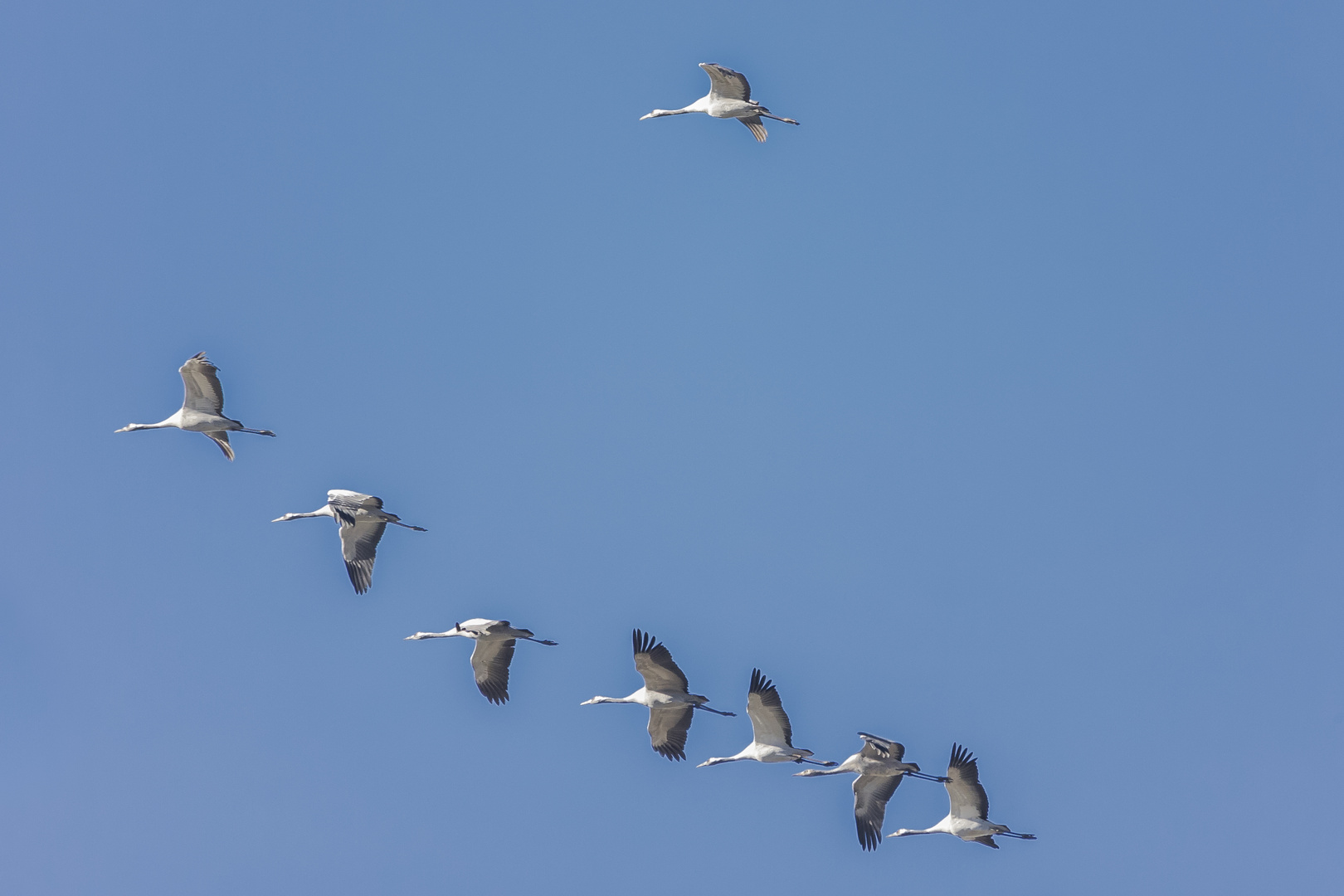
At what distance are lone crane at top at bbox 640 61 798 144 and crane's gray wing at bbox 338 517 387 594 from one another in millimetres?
12287

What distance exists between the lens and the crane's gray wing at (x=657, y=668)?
1260 inches

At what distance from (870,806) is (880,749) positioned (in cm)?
170

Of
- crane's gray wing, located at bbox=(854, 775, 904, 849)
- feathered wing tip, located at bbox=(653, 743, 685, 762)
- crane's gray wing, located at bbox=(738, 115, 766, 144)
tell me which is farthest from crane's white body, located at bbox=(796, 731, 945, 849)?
crane's gray wing, located at bbox=(738, 115, 766, 144)

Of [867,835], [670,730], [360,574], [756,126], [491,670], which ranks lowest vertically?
[867,835]

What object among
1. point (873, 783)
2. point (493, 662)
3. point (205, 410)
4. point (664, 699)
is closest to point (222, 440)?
point (205, 410)

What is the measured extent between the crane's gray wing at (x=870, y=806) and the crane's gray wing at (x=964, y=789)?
3.87 ft

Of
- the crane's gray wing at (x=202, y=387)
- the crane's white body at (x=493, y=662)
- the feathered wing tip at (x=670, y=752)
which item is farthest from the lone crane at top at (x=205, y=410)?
the feathered wing tip at (x=670, y=752)

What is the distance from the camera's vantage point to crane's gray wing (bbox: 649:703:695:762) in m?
33.3

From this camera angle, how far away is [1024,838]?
34312mm

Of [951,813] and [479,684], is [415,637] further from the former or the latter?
[951,813]

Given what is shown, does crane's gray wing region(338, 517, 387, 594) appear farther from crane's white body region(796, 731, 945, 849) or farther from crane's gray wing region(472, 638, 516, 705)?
crane's white body region(796, 731, 945, 849)

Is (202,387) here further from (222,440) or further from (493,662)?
(493,662)

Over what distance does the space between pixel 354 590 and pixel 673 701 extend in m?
7.67

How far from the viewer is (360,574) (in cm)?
3441
